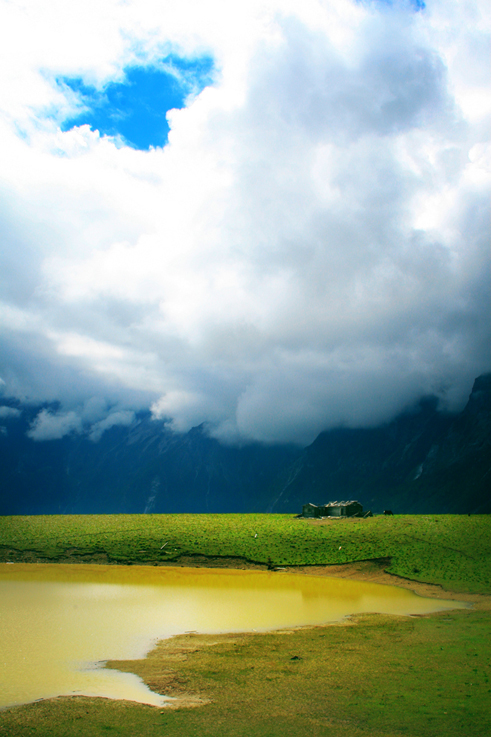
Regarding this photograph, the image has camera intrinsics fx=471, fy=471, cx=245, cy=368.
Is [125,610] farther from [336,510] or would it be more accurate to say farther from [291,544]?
[336,510]

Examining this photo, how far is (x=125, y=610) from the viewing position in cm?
2522

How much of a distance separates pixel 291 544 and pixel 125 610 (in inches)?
1075

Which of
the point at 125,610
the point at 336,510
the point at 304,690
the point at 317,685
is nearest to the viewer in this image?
the point at 304,690

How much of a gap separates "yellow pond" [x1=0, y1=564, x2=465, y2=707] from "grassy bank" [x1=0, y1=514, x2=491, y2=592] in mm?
4314

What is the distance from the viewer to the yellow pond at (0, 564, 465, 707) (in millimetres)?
14675

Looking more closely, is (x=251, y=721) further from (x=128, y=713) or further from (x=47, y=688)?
(x=47, y=688)

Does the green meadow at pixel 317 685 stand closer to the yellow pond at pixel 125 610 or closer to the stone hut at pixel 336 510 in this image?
the yellow pond at pixel 125 610

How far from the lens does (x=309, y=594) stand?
3145 centimetres

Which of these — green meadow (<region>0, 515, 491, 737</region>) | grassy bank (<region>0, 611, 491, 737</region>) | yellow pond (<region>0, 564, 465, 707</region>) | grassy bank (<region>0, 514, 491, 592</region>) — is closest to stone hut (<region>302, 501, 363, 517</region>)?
grassy bank (<region>0, 514, 491, 592</region>)

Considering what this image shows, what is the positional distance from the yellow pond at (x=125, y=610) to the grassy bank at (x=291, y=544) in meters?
4.31

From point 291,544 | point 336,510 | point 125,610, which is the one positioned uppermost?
point 336,510

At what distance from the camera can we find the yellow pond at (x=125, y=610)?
1468 centimetres

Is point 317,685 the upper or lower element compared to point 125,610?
upper

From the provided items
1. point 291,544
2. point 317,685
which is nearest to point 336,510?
point 291,544
